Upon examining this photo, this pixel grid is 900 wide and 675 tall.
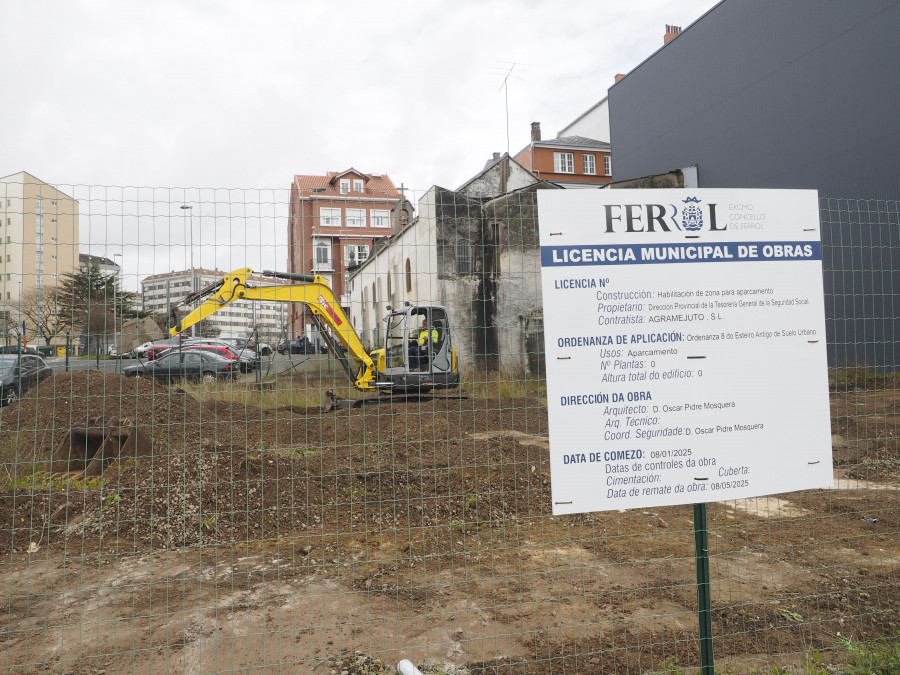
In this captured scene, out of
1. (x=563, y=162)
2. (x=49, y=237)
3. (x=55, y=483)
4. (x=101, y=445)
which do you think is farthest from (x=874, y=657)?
(x=563, y=162)

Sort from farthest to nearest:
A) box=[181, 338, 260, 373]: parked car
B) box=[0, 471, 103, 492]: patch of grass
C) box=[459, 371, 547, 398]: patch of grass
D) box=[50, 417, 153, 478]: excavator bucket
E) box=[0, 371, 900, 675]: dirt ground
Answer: box=[50, 417, 153, 478]: excavator bucket
box=[0, 471, 103, 492]: patch of grass
box=[459, 371, 547, 398]: patch of grass
box=[181, 338, 260, 373]: parked car
box=[0, 371, 900, 675]: dirt ground

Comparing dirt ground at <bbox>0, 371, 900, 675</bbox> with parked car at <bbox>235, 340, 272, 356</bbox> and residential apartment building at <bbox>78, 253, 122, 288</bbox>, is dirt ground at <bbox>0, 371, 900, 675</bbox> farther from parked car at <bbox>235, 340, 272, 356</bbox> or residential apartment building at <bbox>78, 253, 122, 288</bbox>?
residential apartment building at <bbox>78, 253, 122, 288</bbox>

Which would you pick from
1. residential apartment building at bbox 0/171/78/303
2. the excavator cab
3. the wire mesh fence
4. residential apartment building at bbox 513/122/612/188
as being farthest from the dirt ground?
Answer: residential apartment building at bbox 513/122/612/188

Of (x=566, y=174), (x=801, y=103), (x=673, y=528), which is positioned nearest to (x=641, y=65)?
(x=801, y=103)

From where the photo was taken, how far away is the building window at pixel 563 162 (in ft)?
169

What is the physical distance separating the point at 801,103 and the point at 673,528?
890 inches

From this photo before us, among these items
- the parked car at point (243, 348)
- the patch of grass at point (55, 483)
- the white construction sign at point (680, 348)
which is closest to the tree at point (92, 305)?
the parked car at point (243, 348)

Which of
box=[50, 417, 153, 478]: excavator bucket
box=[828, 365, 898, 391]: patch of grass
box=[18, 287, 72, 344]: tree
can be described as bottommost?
box=[50, 417, 153, 478]: excavator bucket

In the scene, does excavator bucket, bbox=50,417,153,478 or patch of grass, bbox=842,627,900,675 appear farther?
excavator bucket, bbox=50,417,153,478

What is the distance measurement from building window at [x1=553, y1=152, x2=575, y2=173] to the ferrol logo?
50.6m

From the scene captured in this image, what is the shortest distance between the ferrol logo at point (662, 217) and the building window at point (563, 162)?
→ 50649 mm

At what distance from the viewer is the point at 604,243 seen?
297 cm

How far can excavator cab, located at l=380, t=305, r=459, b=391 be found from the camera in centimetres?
612

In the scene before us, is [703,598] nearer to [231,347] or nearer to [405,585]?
[405,585]
